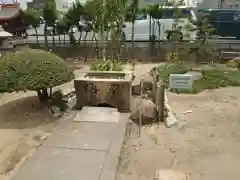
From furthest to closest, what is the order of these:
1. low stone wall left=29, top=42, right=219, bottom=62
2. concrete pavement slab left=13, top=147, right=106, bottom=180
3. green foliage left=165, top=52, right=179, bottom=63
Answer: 1. low stone wall left=29, top=42, right=219, bottom=62
2. green foliage left=165, top=52, right=179, bottom=63
3. concrete pavement slab left=13, top=147, right=106, bottom=180

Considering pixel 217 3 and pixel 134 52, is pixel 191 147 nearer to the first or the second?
pixel 134 52

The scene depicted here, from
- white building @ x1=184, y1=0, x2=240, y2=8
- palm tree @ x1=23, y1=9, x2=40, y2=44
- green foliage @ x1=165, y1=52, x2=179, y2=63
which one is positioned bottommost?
green foliage @ x1=165, y1=52, x2=179, y2=63

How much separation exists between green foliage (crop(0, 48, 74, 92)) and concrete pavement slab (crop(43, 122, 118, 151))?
1.01 meters

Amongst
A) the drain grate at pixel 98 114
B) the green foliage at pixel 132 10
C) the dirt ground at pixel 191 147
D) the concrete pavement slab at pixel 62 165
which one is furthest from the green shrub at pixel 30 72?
the green foliage at pixel 132 10

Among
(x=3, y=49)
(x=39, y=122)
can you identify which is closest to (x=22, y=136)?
(x=39, y=122)

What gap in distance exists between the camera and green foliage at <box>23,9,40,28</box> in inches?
521

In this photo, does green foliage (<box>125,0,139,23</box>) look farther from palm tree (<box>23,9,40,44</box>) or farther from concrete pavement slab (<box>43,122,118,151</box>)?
concrete pavement slab (<box>43,122,118,151</box>)

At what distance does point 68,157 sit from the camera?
4.19 meters

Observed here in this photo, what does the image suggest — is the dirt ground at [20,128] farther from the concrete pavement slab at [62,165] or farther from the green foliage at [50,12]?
the green foliage at [50,12]

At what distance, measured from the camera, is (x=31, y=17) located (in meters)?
13.2

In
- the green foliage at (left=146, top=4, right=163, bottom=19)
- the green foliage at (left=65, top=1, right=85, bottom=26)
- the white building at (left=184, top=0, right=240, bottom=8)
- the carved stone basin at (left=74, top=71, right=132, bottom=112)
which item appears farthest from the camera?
the white building at (left=184, top=0, right=240, bottom=8)

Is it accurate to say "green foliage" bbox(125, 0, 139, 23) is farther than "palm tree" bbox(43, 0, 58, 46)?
No

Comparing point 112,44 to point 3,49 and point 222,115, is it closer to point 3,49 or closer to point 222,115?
point 3,49

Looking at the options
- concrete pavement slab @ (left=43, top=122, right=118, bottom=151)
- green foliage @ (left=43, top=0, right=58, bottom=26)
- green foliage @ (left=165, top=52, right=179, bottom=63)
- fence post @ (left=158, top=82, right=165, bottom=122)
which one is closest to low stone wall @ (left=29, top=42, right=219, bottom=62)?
green foliage @ (left=165, top=52, right=179, bottom=63)
